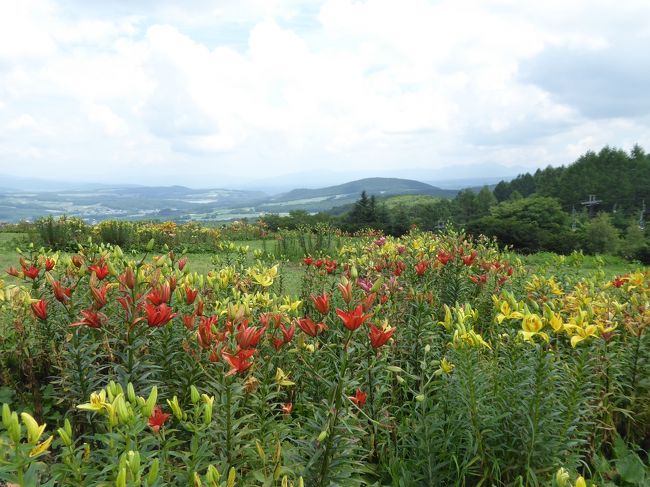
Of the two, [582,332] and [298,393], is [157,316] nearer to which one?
[298,393]

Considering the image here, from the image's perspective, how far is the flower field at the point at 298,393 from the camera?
1.56m

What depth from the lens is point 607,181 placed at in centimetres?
4350

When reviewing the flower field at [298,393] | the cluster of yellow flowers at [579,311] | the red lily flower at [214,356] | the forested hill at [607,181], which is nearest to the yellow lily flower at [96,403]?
the flower field at [298,393]

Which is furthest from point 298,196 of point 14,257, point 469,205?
point 14,257

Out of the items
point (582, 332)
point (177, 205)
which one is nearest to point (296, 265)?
point (582, 332)

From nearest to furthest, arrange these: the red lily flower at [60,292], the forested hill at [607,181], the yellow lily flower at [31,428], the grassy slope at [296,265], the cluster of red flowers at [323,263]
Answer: the yellow lily flower at [31,428] < the red lily flower at [60,292] < the cluster of red flowers at [323,263] < the grassy slope at [296,265] < the forested hill at [607,181]

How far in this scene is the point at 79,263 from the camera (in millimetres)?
2914

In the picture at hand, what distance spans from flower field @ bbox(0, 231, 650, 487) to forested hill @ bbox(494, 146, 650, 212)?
151 ft

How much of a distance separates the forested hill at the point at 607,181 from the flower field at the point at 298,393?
46.1 m

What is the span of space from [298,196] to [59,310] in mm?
186326

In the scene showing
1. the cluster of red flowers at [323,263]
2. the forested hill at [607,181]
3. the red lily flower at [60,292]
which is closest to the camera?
the red lily flower at [60,292]

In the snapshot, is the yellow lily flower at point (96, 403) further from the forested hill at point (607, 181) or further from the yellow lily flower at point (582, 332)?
the forested hill at point (607, 181)

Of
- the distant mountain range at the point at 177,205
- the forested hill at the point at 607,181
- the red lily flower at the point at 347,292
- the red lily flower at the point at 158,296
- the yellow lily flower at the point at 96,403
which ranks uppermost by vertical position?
the forested hill at the point at 607,181

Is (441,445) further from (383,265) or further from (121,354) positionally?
(383,265)
